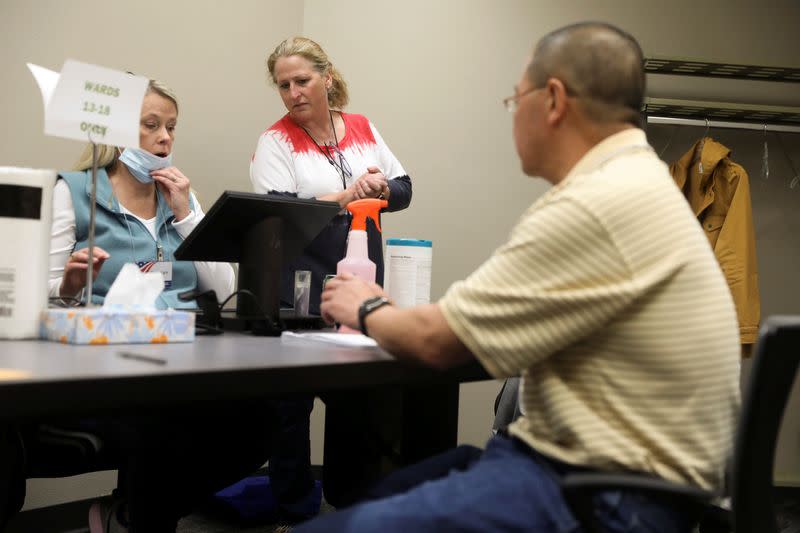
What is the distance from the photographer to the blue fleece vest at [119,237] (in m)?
2.12

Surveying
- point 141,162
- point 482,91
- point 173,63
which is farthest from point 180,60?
point 482,91

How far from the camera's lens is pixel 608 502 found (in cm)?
100

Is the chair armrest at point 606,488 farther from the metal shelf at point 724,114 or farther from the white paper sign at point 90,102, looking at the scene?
the metal shelf at point 724,114

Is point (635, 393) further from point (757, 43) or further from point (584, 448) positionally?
point (757, 43)

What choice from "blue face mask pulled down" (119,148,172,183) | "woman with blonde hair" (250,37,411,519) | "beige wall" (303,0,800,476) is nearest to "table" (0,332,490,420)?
"blue face mask pulled down" (119,148,172,183)

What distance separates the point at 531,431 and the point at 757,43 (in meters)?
3.43

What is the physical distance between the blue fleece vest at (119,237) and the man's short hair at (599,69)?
1255 millimetres

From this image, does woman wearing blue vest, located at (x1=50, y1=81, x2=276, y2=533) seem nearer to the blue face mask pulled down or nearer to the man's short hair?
the blue face mask pulled down

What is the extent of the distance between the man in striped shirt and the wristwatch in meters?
0.18

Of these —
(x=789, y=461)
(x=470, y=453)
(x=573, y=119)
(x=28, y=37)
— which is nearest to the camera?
(x=573, y=119)

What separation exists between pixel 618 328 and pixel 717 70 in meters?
3.04

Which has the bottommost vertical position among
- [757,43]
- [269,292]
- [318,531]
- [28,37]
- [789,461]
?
[789,461]

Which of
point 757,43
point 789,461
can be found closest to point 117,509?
point 789,461

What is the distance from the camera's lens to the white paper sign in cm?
143
